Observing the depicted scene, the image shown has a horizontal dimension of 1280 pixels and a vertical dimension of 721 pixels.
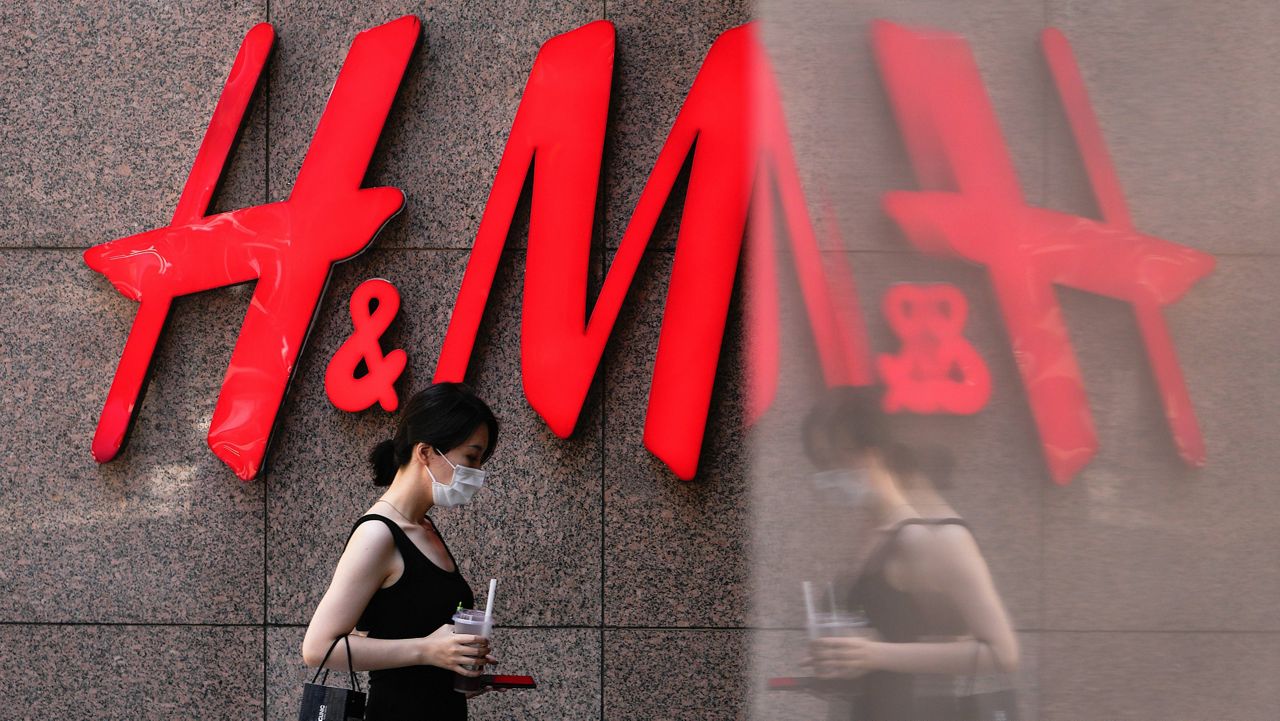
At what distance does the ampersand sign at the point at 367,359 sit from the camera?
4.14 metres

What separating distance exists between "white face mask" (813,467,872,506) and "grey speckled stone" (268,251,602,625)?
120 inches

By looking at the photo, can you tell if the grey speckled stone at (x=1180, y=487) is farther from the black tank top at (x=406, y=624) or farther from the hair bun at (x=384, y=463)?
the hair bun at (x=384, y=463)

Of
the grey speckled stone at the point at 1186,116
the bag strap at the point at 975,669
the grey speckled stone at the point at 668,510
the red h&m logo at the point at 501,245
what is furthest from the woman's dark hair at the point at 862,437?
the grey speckled stone at the point at 668,510

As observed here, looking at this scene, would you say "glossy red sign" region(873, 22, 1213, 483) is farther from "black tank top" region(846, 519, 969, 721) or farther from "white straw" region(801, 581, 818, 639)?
"white straw" region(801, 581, 818, 639)

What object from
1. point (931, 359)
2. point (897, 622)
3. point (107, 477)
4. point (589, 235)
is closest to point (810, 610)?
point (897, 622)

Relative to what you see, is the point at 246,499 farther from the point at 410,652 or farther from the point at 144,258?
the point at 410,652

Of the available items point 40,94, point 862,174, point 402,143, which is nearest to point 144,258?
point 40,94

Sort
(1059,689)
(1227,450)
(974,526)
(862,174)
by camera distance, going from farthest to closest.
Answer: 1. (862,174)
2. (974,526)
3. (1059,689)
4. (1227,450)

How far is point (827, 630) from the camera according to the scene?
1107 mm

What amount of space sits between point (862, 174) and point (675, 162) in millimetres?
3030

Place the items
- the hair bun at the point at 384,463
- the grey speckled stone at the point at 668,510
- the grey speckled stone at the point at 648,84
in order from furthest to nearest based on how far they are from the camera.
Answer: the grey speckled stone at the point at 648,84 < the grey speckled stone at the point at 668,510 < the hair bun at the point at 384,463

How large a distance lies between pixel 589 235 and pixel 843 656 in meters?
Result: 3.14

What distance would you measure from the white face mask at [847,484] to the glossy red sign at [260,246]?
341cm

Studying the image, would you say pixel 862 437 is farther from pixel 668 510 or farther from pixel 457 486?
pixel 668 510
